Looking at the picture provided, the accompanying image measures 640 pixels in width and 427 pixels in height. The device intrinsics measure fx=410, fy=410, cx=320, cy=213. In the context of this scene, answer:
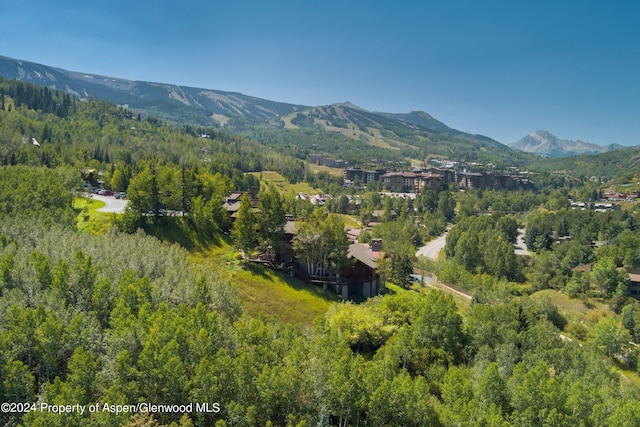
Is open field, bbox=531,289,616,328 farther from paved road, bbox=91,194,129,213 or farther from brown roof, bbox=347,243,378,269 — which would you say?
paved road, bbox=91,194,129,213

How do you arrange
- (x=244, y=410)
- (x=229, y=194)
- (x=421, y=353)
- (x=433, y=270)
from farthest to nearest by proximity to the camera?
(x=433, y=270) < (x=229, y=194) < (x=421, y=353) < (x=244, y=410)

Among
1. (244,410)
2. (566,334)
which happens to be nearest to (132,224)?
(244,410)

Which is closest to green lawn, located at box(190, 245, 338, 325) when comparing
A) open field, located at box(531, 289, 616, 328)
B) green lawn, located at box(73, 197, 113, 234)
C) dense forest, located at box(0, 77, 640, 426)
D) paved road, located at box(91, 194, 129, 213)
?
dense forest, located at box(0, 77, 640, 426)

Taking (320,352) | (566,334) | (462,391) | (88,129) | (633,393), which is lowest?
(566,334)

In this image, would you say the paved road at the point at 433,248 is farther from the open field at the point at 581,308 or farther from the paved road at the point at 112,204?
the paved road at the point at 112,204

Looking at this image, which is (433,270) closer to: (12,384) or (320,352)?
(320,352)

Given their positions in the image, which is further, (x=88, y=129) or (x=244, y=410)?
(x=88, y=129)

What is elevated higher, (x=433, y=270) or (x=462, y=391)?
(x=462, y=391)
